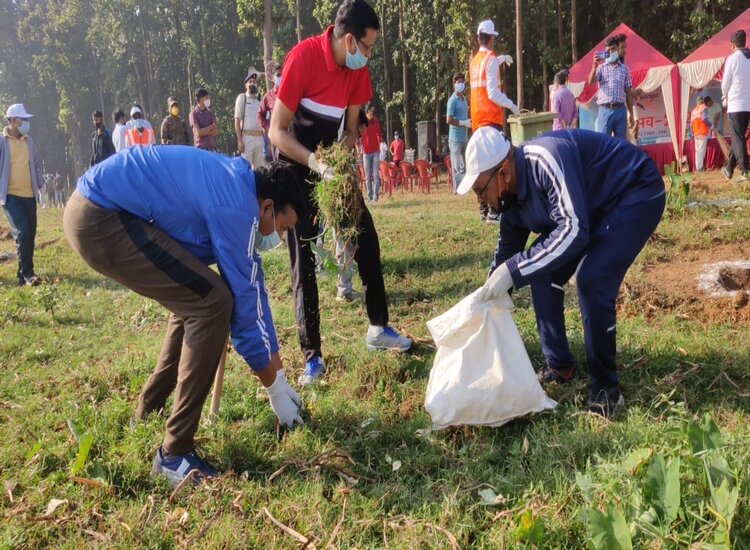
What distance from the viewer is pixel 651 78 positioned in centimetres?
1281

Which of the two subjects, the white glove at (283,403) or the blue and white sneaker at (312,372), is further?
the blue and white sneaker at (312,372)

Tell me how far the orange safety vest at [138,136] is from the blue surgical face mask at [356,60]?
7.82 m

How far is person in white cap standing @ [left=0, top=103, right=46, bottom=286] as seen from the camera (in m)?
7.56

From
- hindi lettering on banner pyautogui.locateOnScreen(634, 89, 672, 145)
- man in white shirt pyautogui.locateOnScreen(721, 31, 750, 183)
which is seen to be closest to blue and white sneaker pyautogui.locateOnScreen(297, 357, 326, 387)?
man in white shirt pyautogui.locateOnScreen(721, 31, 750, 183)

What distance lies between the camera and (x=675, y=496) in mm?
1862

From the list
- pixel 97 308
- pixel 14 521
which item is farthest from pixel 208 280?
pixel 97 308

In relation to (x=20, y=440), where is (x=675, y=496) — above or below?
above

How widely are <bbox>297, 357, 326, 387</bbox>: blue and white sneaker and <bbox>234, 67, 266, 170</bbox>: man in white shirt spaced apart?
6.27 metres

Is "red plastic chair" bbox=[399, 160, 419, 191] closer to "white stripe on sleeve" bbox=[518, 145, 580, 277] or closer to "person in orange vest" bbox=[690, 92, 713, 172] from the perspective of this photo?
"person in orange vest" bbox=[690, 92, 713, 172]

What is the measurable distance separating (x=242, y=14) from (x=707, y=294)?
18783 millimetres

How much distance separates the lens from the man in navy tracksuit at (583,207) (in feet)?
9.01

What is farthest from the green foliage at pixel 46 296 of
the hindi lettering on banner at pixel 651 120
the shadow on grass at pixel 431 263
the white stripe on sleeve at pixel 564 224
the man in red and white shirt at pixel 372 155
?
the hindi lettering on banner at pixel 651 120

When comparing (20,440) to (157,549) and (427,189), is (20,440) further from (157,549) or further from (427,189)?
(427,189)

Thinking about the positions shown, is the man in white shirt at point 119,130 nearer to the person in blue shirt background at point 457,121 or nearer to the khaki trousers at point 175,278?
the person in blue shirt background at point 457,121
